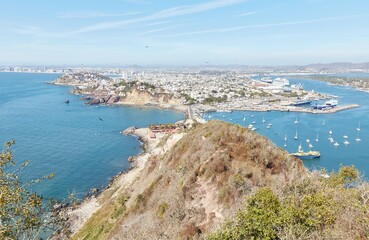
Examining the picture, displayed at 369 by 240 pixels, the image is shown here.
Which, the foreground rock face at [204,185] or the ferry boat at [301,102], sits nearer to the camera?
the foreground rock face at [204,185]

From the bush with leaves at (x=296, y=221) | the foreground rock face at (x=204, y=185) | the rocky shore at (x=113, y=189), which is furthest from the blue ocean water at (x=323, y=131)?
the bush with leaves at (x=296, y=221)

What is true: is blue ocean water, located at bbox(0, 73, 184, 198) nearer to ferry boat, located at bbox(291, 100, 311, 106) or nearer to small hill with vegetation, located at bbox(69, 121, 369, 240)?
small hill with vegetation, located at bbox(69, 121, 369, 240)

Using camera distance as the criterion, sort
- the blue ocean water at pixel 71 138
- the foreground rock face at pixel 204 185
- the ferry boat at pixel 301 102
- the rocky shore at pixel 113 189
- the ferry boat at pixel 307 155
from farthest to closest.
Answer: the ferry boat at pixel 301 102 < the ferry boat at pixel 307 155 < the blue ocean water at pixel 71 138 < the rocky shore at pixel 113 189 < the foreground rock face at pixel 204 185

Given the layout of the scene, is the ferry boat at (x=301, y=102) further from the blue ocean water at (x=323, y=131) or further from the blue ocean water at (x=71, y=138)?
the blue ocean water at (x=71, y=138)

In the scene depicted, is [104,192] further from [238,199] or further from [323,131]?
[323,131]

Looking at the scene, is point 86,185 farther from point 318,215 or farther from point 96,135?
point 318,215

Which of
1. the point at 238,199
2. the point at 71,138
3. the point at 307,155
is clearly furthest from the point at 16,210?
the point at 71,138
